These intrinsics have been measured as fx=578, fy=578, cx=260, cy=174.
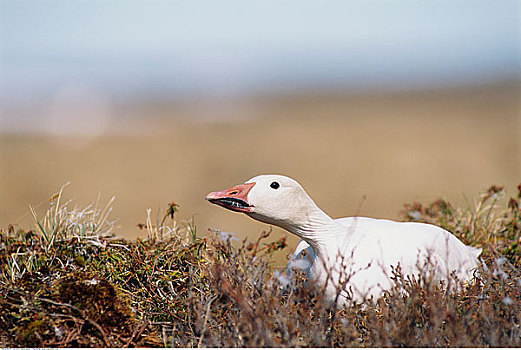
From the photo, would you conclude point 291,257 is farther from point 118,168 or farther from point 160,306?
point 118,168

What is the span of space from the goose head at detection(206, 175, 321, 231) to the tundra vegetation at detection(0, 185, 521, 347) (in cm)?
30

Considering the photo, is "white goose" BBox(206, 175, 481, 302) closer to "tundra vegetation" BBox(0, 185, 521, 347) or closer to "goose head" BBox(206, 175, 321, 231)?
"goose head" BBox(206, 175, 321, 231)

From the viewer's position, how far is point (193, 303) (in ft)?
9.39

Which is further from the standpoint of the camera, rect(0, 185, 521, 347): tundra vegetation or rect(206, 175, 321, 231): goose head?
rect(206, 175, 321, 231): goose head

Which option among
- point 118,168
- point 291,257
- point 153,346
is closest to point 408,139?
point 118,168

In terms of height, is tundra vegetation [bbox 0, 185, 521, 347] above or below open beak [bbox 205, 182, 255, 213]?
below

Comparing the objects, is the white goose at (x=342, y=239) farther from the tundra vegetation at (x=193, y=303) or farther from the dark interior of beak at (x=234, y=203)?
the tundra vegetation at (x=193, y=303)

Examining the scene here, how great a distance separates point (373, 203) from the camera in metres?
9.49

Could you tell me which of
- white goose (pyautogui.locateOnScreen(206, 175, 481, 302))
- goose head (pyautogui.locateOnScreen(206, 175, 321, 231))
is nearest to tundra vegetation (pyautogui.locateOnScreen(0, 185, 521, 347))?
white goose (pyautogui.locateOnScreen(206, 175, 481, 302))

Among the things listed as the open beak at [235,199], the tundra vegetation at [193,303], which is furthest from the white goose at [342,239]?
the tundra vegetation at [193,303]

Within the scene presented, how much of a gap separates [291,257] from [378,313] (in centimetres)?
81

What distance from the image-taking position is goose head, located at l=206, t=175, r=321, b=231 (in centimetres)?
315

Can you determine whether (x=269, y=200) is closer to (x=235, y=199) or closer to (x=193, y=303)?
(x=235, y=199)

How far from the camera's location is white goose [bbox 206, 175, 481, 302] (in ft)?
10.3
